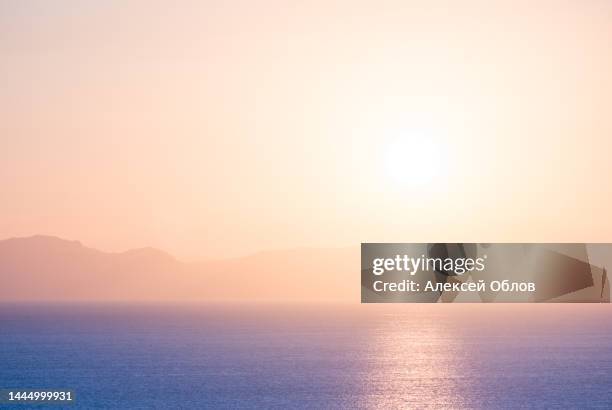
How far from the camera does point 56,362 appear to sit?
18588 cm

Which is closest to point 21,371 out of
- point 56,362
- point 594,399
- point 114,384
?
point 56,362

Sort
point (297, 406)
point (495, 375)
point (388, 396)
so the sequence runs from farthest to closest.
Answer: point (495, 375) → point (388, 396) → point (297, 406)

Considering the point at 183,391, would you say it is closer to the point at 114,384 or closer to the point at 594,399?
the point at 114,384

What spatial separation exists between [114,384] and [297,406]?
4162 cm

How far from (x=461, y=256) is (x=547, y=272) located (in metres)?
13.5

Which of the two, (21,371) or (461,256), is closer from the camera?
(461,256)

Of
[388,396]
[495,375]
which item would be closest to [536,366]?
[495,375]

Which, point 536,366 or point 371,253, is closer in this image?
point 371,253

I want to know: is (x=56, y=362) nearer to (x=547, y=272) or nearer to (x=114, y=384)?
Result: (x=114, y=384)

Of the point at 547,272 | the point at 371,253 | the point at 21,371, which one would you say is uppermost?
the point at 21,371

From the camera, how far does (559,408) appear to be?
128 m

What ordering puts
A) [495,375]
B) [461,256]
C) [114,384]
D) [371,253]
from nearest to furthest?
[371,253]
[461,256]
[114,384]
[495,375]

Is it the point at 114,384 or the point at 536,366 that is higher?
the point at 536,366

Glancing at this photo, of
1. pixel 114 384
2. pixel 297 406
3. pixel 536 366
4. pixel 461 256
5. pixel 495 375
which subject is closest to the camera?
pixel 461 256
